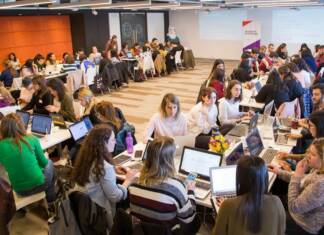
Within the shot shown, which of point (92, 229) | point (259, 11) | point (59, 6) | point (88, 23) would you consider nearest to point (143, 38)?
point (88, 23)

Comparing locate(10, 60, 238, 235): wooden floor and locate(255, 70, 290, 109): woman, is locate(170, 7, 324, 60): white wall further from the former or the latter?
locate(255, 70, 290, 109): woman

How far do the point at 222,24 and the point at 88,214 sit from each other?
583 inches

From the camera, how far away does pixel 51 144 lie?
408 cm

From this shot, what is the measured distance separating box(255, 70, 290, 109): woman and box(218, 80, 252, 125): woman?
532mm

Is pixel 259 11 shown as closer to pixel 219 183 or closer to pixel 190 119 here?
pixel 190 119

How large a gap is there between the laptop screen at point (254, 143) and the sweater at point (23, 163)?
2.03m

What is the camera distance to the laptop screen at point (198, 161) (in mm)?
2904

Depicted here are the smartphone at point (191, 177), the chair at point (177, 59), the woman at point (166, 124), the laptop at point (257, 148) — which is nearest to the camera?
the smartphone at point (191, 177)

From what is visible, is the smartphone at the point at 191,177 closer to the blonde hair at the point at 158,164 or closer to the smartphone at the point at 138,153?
the blonde hair at the point at 158,164

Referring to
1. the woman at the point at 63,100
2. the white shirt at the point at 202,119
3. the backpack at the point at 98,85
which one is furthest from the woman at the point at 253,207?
the backpack at the point at 98,85

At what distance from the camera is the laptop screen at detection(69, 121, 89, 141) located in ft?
13.3

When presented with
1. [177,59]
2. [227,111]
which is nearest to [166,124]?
[227,111]

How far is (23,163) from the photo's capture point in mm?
3146

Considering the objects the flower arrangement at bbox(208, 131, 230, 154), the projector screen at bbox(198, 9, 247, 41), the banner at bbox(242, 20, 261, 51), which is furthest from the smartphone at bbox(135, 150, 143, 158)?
the projector screen at bbox(198, 9, 247, 41)
